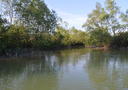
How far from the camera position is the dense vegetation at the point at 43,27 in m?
30.0

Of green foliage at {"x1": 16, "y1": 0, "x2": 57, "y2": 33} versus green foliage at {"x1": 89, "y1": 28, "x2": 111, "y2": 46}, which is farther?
green foliage at {"x1": 89, "y1": 28, "x2": 111, "y2": 46}

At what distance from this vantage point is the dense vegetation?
29969mm

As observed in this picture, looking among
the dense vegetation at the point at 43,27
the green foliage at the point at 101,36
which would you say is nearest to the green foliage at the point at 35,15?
the dense vegetation at the point at 43,27

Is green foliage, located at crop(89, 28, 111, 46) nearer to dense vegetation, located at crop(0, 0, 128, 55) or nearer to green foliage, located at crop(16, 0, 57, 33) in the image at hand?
dense vegetation, located at crop(0, 0, 128, 55)

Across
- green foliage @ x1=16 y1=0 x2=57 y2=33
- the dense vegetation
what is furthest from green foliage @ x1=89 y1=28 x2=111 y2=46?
green foliage @ x1=16 y1=0 x2=57 y2=33

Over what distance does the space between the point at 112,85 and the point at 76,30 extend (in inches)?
2421

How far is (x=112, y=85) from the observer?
10828 mm

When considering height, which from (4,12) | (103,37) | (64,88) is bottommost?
(64,88)

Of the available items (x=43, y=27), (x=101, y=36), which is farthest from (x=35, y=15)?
(x=101, y=36)

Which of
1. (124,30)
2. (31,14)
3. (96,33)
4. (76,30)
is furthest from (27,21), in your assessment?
(76,30)

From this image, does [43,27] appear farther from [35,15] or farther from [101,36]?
[101,36]

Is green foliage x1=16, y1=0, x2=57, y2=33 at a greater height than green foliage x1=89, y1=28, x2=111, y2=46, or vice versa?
green foliage x1=16, y1=0, x2=57, y2=33

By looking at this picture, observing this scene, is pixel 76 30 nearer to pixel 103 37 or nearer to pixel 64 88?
pixel 103 37

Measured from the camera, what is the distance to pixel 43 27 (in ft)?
124
